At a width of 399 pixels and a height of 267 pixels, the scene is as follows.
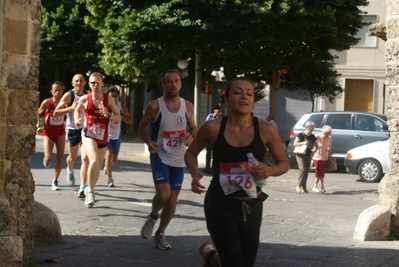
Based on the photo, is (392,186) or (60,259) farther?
(392,186)

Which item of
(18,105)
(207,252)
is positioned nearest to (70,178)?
(18,105)

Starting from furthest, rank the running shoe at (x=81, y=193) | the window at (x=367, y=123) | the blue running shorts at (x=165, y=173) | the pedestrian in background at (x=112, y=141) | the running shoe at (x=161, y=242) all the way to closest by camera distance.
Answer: the window at (x=367, y=123), the pedestrian in background at (x=112, y=141), the running shoe at (x=81, y=193), the blue running shorts at (x=165, y=173), the running shoe at (x=161, y=242)

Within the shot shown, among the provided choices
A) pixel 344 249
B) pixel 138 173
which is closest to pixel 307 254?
pixel 344 249

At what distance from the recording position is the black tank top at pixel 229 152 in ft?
19.9

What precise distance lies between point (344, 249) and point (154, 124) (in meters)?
2.45

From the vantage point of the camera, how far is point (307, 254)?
8.85m

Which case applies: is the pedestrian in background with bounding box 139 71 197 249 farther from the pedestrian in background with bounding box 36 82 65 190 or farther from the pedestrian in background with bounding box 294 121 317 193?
the pedestrian in background with bounding box 294 121 317 193

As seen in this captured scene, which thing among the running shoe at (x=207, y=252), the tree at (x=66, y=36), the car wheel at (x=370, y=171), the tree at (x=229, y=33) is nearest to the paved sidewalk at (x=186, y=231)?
the running shoe at (x=207, y=252)

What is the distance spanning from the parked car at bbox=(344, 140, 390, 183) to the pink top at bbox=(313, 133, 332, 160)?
10.1ft

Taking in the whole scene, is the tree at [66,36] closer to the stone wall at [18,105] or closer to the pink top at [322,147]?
the pink top at [322,147]

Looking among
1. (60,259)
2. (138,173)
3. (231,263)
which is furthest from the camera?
(138,173)

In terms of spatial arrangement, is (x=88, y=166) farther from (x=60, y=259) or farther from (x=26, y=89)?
(x=26, y=89)

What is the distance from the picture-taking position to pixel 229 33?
21.6 meters

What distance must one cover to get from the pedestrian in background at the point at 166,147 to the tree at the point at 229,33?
1180 cm
